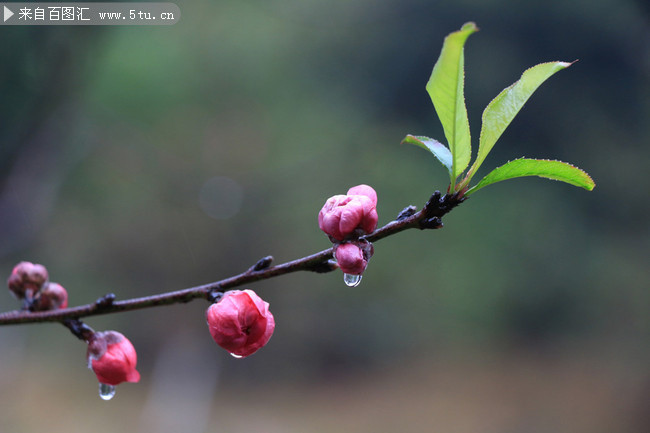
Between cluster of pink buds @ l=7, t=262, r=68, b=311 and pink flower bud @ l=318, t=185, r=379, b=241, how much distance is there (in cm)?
33

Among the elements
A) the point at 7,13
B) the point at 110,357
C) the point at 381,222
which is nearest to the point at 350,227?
the point at 110,357

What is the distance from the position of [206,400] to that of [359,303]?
1.48 meters

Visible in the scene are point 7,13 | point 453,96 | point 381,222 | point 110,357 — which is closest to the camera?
point 453,96

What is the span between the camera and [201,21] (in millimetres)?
3818

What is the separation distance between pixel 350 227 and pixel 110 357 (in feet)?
0.96

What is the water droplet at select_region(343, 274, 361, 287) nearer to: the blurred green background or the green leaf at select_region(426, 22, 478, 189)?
the green leaf at select_region(426, 22, 478, 189)

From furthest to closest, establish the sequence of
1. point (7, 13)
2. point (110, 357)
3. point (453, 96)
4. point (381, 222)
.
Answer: point (381, 222) → point (7, 13) → point (110, 357) → point (453, 96)

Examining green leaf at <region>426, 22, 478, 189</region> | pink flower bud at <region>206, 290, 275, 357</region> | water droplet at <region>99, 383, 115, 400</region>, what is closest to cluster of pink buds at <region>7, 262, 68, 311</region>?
water droplet at <region>99, 383, 115, 400</region>

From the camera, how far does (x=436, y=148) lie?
1.30 feet

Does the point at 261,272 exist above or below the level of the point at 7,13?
below

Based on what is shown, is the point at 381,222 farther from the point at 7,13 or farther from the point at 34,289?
the point at 34,289

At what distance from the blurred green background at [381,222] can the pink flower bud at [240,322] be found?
3.01 m

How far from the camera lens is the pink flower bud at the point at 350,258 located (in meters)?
0.38

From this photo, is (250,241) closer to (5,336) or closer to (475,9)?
(5,336)
